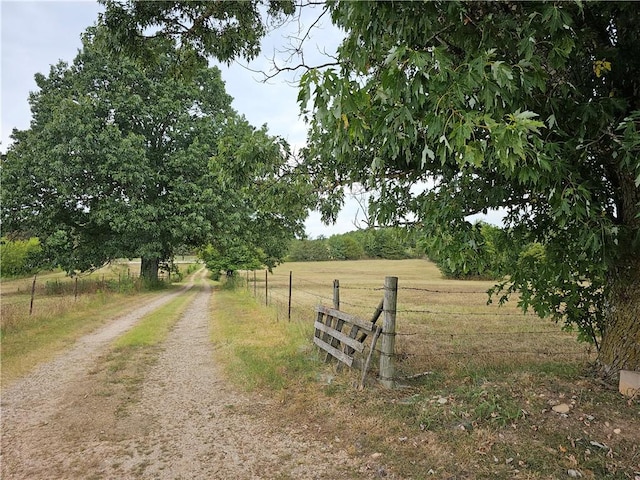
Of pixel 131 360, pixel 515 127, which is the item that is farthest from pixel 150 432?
pixel 515 127

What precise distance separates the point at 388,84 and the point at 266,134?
9.39 ft

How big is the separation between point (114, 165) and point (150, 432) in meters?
18.3

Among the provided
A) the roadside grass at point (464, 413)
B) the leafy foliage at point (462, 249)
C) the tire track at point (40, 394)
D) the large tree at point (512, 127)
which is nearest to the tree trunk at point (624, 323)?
the large tree at point (512, 127)

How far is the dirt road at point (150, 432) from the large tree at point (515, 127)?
9.16 ft

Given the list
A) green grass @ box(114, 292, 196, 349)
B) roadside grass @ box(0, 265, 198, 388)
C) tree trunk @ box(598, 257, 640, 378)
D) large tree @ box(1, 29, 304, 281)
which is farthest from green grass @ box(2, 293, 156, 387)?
tree trunk @ box(598, 257, 640, 378)

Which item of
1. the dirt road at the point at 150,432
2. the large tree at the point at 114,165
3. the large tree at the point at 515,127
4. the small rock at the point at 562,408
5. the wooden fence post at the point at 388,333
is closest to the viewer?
the large tree at the point at 515,127

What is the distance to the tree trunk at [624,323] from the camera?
4.70 meters

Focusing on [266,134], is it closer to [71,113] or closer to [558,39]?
[558,39]

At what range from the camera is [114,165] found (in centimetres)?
1973

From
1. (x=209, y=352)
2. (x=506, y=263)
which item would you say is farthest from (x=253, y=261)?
(x=506, y=263)

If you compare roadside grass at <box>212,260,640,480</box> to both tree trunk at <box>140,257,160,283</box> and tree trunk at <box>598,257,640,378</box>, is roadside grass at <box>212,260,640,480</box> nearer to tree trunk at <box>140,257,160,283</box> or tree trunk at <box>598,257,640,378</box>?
tree trunk at <box>598,257,640,378</box>

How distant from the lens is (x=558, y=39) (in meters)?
2.83

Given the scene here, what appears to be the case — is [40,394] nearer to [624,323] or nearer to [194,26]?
[194,26]

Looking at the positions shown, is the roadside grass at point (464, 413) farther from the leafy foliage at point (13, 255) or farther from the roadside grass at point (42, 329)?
the leafy foliage at point (13, 255)
